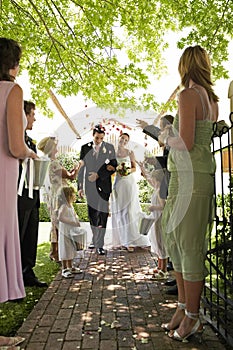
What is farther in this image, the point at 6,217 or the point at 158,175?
the point at 158,175

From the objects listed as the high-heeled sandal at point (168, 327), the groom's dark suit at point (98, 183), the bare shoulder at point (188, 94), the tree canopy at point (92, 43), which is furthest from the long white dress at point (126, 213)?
the bare shoulder at point (188, 94)

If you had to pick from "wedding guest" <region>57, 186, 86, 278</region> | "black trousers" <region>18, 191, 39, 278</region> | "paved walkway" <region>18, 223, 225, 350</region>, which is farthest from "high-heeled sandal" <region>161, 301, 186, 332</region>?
"wedding guest" <region>57, 186, 86, 278</region>

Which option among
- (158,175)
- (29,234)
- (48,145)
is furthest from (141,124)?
(29,234)

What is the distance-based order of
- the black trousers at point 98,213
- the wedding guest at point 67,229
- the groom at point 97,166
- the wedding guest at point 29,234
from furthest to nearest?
the black trousers at point 98,213 < the groom at point 97,166 < the wedding guest at point 67,229 < the wedding guest at point 29,234

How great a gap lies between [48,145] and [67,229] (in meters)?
0.95

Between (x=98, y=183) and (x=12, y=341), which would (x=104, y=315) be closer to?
(x=12, y=341)

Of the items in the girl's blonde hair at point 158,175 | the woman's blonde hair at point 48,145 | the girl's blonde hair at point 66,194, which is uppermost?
the woman's blonde hair at point 48,145

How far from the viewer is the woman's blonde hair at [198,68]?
2648mm

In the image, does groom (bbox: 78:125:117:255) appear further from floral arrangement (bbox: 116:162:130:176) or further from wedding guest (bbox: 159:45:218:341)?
wedding guest (bbox: 159:45:218:341)

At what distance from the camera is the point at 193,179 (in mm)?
2635

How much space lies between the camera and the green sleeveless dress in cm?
263

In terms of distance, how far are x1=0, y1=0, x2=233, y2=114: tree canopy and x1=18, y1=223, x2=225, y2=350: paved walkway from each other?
253 cm

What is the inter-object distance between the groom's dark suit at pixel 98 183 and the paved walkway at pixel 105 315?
116cm

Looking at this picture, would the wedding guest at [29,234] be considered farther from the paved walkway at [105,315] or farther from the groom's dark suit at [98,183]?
the groom's dark suit at [98,183]
